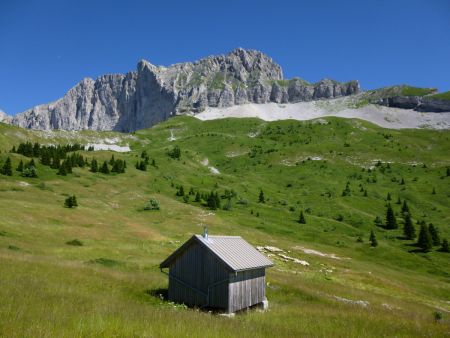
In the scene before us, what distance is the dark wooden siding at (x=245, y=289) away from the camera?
22828mm

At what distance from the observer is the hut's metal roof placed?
76.0ft

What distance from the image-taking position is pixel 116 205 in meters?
78.9

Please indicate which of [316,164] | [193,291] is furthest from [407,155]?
[193,291]

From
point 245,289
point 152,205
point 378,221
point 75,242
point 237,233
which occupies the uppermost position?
point 245,289

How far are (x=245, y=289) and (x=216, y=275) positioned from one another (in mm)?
2479

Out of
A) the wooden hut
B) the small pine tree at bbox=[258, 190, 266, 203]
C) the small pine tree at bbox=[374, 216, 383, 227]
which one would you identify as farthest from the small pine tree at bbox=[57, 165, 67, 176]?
the small pine tree at bbox=[374, 216, 383, 227]

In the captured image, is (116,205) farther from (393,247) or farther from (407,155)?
(407,155)

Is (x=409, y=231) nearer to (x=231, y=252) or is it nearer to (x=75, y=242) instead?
(x=75, y=242)

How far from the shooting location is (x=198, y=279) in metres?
24.0

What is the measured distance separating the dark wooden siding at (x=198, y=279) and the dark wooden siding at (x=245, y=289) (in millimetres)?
526

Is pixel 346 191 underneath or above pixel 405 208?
above

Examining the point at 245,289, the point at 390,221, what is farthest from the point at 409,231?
the point at 245,289

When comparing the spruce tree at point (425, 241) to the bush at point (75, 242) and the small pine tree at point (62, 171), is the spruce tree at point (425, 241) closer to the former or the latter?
the bush at point (75, 242)

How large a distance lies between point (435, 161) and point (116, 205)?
15652cm
